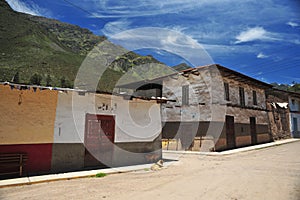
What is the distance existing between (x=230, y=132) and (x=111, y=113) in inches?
427

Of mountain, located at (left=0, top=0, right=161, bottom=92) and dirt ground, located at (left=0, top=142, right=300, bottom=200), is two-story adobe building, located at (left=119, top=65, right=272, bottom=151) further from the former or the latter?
mountain, located at (left=0, top=0, right=161, bottom=92)

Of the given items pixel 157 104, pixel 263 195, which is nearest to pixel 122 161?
pixel 157 104

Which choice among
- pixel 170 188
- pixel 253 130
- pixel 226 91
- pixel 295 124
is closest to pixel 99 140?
pixel 170 188

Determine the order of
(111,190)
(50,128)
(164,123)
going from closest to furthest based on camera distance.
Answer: (111,190) < (50,128) < (164,123)

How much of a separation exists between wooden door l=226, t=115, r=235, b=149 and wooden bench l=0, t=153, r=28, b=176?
13.3 meters

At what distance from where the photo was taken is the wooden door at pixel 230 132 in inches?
595

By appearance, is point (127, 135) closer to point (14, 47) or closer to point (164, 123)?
→ point (164, 123)

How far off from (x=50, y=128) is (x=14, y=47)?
38239 millimetres

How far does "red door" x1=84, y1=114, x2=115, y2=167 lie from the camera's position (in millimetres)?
7637

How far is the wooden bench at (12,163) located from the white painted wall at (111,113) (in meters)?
1.14

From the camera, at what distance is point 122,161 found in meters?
8.34

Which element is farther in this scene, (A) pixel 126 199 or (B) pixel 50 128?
(B) pixel 50 128

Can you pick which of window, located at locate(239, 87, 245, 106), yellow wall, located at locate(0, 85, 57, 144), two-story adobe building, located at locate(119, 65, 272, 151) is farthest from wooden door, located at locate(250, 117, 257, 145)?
yellow wall, located at locate(0, 85, 57, 144)

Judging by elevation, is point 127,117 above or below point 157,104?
below
